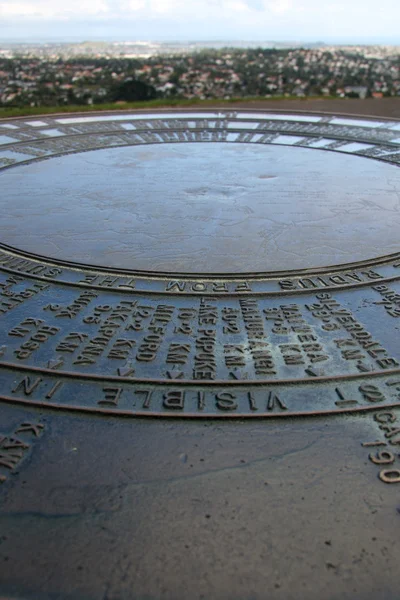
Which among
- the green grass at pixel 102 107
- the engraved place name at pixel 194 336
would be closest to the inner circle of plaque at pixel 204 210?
the engraved place name at pixel 194 336

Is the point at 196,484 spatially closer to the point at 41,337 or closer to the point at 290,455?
the point at 290,455

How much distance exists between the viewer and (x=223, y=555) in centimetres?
366

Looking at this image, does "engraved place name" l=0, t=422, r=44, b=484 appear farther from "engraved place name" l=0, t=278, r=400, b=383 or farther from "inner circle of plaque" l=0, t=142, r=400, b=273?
"inner circle of plaque" l=0, t=142, r=400, b=273

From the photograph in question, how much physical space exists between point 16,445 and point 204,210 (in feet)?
21.0

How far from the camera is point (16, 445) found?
4590 mm

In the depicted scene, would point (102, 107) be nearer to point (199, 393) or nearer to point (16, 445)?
point (199, 393)

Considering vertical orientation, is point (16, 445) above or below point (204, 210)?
below

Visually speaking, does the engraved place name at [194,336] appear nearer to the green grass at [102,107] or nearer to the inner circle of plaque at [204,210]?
the inner circle of plaque at [204,210]

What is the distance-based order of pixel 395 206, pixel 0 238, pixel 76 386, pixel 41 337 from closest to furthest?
pixel 76 386 → pixel 41 337 → pixel 0 238 → pixel 395 206

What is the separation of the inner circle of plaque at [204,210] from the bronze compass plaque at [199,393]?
5cm

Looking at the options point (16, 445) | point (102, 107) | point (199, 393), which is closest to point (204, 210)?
point (199, 393)

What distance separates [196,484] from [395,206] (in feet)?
25.3

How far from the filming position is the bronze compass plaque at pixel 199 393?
3.66m

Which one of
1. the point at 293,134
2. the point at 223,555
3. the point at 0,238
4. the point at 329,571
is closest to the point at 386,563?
the point at 329,571
